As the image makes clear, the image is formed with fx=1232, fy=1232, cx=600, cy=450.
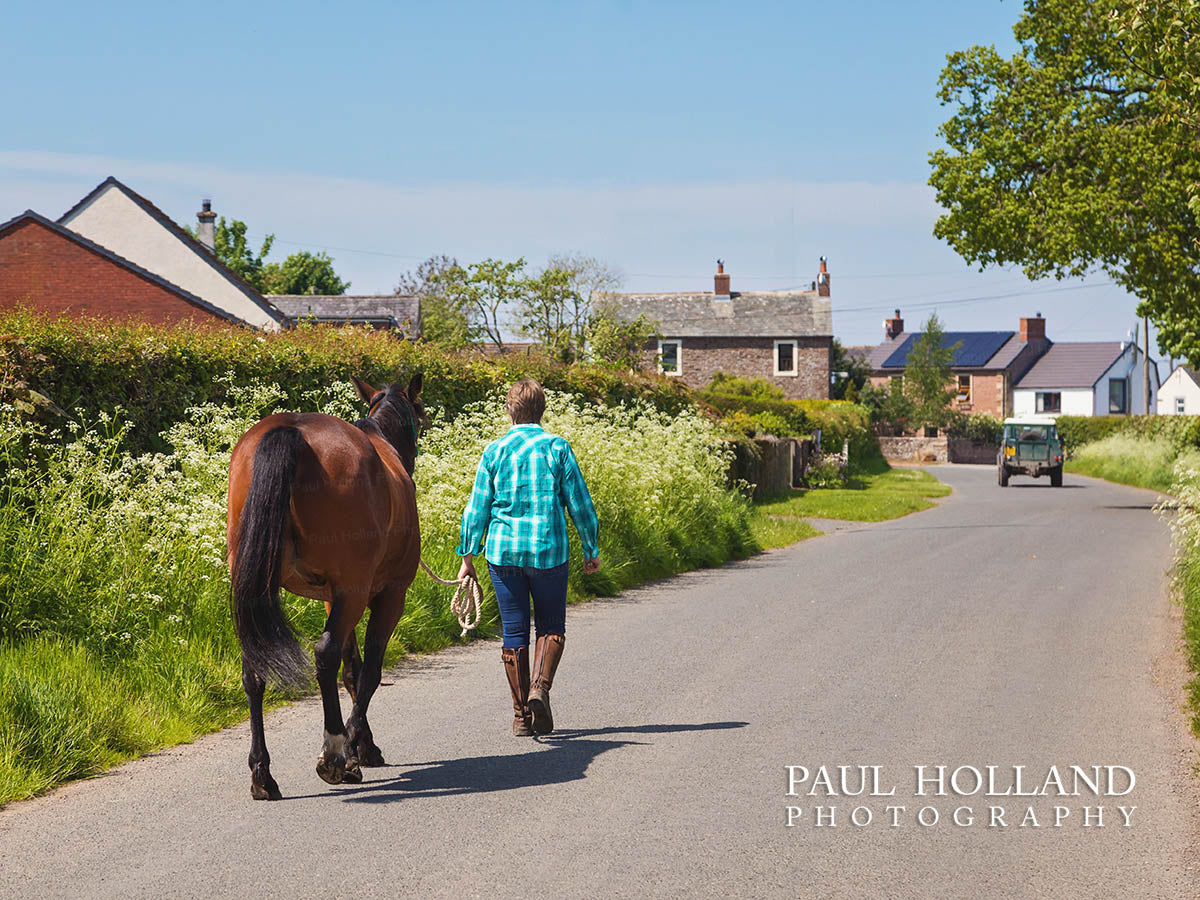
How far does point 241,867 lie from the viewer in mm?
4918

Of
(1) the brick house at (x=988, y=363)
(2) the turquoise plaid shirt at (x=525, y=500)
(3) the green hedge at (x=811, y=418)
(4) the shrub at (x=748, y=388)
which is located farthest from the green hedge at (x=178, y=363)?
(1) the brick house at (x=988, y=363)

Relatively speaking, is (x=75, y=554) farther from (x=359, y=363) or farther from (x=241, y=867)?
(x=359, y=363)

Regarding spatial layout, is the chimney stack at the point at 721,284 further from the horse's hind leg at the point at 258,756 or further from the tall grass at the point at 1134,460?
the horse's hind leg at the point at 258,756

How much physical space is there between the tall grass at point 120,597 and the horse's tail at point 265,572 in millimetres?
1337

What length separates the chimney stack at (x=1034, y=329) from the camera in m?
93.1

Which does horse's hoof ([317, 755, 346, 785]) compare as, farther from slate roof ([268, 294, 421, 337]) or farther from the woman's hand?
slate roof ([268, 294, 421, 337])

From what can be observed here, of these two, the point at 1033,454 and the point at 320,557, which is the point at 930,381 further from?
the point at 320,557

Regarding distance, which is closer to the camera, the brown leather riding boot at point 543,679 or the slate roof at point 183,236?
the brown leather riding boot at point 543,679

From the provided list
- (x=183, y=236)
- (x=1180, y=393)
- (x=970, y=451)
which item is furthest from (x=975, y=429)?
(x=183, y=236)

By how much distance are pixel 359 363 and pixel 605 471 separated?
340 cm

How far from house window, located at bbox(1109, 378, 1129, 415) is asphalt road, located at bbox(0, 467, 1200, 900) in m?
84.2

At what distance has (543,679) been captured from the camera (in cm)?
723

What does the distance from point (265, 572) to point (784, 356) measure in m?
64.1

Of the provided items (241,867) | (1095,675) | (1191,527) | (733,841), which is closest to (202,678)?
(241,867)
